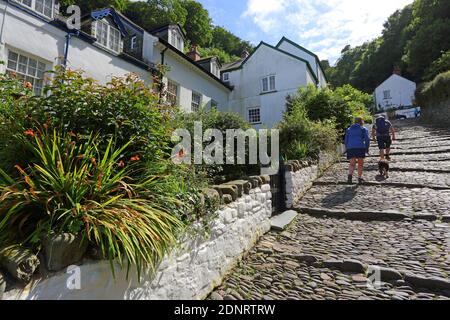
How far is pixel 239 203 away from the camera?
4137 millimetres

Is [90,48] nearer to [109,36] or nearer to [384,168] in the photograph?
[109,36]

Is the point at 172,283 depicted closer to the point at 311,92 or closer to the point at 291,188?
the point at 291,188

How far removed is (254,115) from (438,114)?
45.9 ft

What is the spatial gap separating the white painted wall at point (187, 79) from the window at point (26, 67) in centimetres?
580

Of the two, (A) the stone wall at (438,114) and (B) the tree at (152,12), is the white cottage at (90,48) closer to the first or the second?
(B) the tree at (152,12)

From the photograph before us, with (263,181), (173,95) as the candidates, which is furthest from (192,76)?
(263,181)

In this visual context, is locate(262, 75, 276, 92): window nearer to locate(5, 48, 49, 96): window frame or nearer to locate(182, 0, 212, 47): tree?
locate(5, 48, 49, 96): window frame

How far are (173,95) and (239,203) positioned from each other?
38.4ft

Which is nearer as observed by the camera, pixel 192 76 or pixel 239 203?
pixel 239 203

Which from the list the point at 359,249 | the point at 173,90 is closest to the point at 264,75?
the point at 173,90

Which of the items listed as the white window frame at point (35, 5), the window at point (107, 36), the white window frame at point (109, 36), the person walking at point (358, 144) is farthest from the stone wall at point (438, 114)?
the white window frame at point (35, 5)

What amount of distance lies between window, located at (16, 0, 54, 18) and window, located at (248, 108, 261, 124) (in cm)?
1393

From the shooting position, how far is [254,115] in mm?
20641

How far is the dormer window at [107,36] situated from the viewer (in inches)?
452
